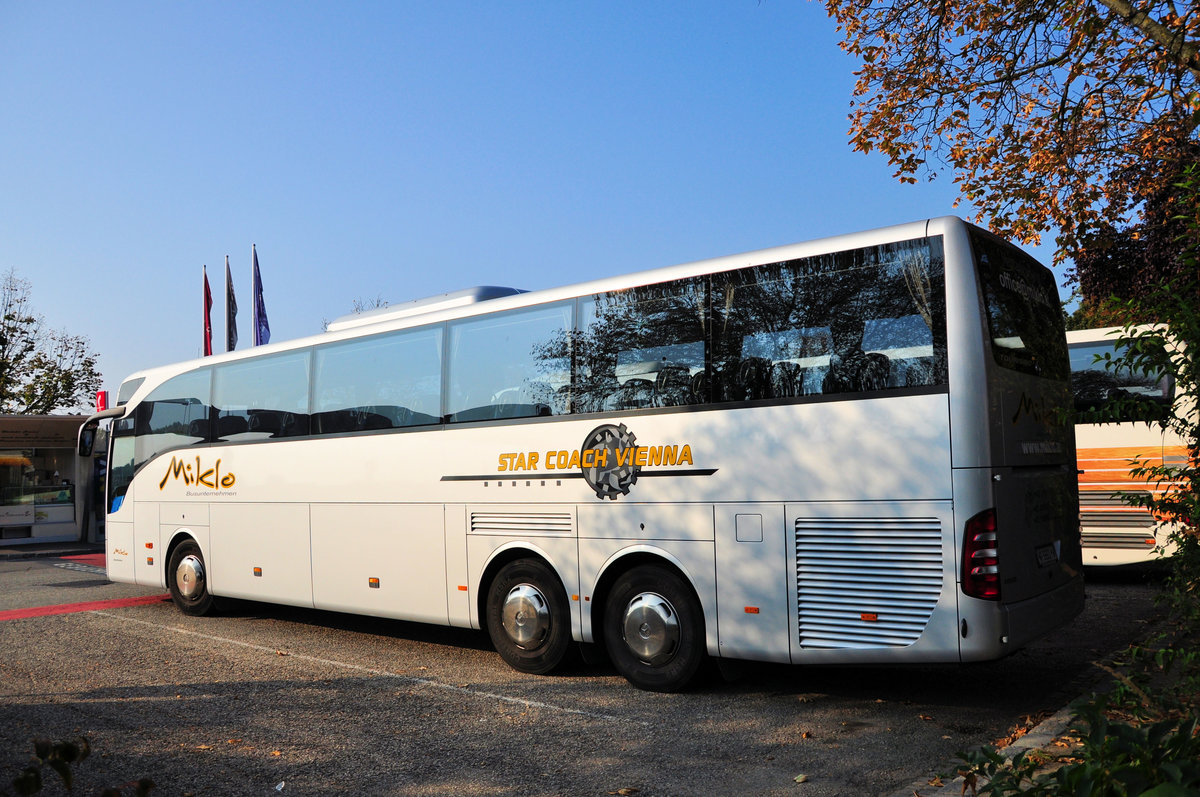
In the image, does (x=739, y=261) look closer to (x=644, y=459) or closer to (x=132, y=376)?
(x=644, y=459)

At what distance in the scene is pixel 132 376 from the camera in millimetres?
13922

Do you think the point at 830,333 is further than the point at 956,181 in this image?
No

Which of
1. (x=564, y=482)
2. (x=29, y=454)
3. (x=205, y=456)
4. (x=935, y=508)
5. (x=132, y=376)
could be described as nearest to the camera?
(x=935, y=508)

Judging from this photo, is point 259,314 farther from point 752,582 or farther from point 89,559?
point 752,582

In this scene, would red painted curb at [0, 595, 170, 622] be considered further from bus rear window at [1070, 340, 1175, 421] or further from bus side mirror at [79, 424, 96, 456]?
bus rear window at [1070, 340, 1175, 421]

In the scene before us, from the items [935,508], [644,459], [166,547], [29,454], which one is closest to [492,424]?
[644,459]

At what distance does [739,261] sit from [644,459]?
5.71 feet

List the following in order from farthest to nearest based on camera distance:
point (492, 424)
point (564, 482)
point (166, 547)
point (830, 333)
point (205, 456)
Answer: point (166, 547)
point (205, 456)
point (492, 424)
point (564, 482)
point (830, 333)

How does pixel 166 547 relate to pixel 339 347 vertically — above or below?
below

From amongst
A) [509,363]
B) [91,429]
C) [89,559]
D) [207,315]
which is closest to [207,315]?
[207,315]

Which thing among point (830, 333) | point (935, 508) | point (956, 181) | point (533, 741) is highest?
point (956, 181)

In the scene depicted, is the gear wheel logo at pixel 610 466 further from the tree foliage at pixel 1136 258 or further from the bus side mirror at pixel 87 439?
the bus side mirror at pixel 87 439

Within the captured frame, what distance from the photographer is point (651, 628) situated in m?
7.58

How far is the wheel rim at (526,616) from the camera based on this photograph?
27.4 feet
